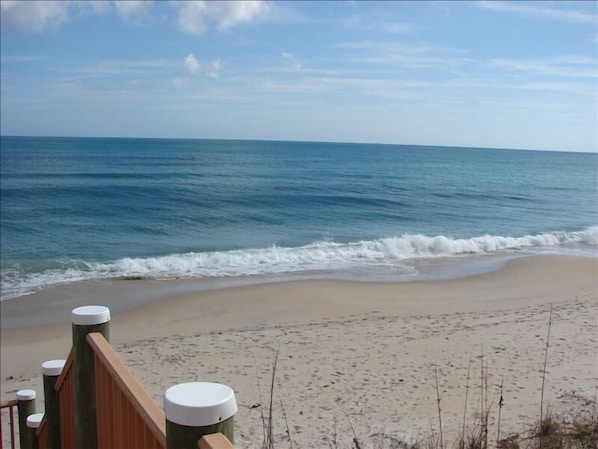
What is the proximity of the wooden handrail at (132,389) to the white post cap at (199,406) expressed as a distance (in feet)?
1.24

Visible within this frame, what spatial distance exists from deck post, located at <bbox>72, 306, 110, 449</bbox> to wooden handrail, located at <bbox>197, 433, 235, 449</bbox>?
174 centimetres

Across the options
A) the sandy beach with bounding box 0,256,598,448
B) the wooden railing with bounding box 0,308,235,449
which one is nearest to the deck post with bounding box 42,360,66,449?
the wooden railing with bounding box 0,308,235,449

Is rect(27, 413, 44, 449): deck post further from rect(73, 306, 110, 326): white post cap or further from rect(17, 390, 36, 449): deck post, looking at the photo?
rect(73, 306, 110, 326): white post cap

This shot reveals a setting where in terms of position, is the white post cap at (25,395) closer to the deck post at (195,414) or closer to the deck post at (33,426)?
the deck post at (33,426)

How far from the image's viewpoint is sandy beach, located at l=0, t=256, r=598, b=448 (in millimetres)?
6527

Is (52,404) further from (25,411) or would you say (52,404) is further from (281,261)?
(281,261)

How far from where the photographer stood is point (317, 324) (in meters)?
11.0

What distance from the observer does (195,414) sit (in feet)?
5.05

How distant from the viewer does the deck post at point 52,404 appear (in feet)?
13.1

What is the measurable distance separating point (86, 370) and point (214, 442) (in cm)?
185

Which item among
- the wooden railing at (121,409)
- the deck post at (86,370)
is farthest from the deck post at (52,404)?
the deck post at (86,370)

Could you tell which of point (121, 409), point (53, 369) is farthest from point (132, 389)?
point (53, 369)

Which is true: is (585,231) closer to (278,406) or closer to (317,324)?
(317,324)

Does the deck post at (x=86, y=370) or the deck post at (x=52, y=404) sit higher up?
the deck post at (x=86, y=370)
